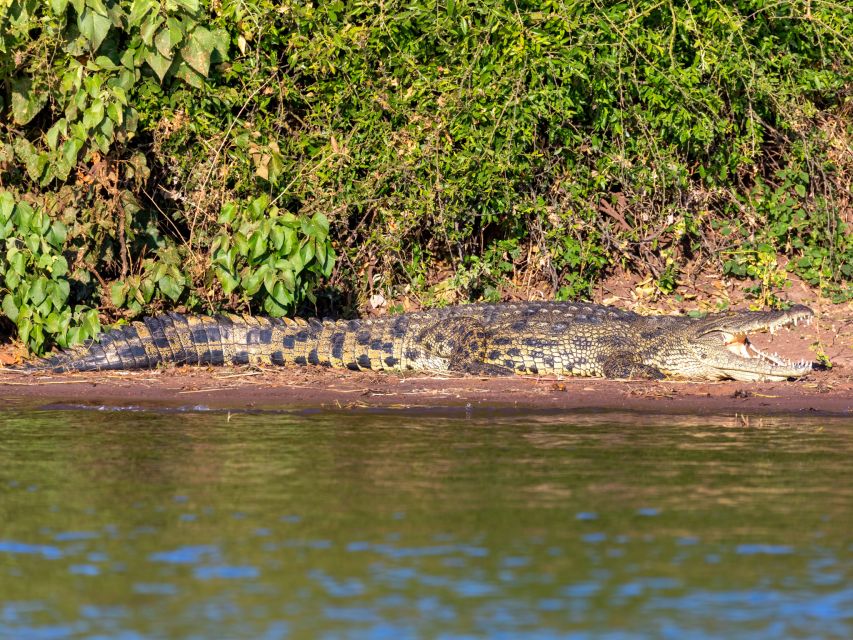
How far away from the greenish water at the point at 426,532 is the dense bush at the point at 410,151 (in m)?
2.97

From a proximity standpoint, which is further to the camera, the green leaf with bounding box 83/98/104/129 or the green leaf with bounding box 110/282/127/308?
the green leaf with bounding box 110/282/127/308

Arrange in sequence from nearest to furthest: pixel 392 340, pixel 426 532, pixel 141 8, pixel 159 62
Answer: pixel 426 532 < pixel 141 8 < pixel 159 62 < pixel 392 340

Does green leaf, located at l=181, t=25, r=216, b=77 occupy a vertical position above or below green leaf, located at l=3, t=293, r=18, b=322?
above

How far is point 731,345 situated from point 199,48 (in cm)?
405

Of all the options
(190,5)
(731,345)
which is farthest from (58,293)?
(731,345)

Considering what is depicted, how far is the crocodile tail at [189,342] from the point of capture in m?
8.48

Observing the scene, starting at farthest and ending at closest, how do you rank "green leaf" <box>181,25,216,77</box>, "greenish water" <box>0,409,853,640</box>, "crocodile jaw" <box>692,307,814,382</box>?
"green leaf" <box>181,25,216,77</box> → "crocodile jaw" <box>692,307,814,382</box> → "greenish water" <box>0,409,853,640</box>

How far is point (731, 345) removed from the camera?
8539 mm

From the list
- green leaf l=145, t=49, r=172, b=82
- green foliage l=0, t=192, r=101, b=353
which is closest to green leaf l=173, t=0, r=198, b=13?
green leaf l=145, t=49, r=172, b=82

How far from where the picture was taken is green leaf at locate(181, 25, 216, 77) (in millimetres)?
8398

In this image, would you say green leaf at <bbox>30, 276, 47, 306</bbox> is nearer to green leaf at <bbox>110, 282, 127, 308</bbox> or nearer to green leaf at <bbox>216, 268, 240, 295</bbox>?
green leaf at <bbox>110, 282, 127, 308</bbox>

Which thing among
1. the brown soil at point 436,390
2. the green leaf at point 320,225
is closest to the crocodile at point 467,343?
the brown soil at point 436,390

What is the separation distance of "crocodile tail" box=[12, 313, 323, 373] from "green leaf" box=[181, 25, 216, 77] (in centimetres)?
170

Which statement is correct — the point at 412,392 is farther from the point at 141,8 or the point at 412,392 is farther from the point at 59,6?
the point at 59,6
